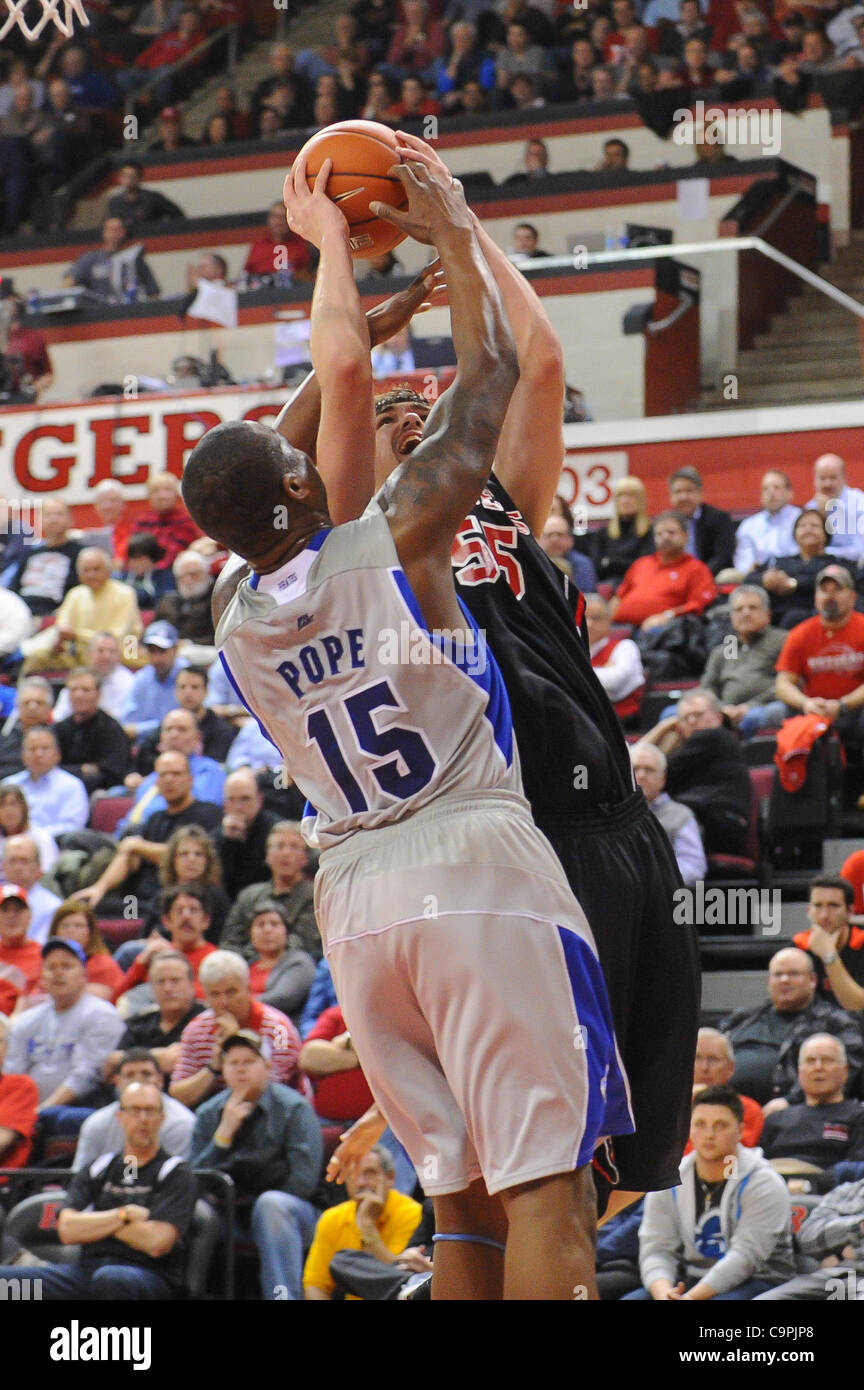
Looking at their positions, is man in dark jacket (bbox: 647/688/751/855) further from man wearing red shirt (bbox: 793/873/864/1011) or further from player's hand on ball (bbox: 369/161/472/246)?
player's hand on ball (bbox: 369/161/472/246)

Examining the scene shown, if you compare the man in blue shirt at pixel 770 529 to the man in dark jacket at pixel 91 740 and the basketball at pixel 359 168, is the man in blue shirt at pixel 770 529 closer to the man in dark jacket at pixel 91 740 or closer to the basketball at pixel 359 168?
the man in dark jacket at pixel 91 740

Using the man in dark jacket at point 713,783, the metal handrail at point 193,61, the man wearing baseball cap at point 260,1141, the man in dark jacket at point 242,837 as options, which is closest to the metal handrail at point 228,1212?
the man wearing baseball cap at point 260,1141

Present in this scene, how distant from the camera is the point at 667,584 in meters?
10.8

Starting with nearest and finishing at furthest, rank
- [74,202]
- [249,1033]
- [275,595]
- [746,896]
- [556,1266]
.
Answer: [556,1266]
[275,595]
[249,1033]
[746,896]
[74,202]

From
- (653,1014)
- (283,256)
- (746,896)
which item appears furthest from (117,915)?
(283,256)

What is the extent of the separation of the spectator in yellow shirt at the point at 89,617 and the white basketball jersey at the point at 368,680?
8340 millimetres

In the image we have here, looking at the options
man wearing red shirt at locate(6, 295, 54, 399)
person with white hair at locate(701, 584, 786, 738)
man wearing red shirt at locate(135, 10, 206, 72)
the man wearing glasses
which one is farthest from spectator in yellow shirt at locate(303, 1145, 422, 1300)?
man wearing red shirt at locate(135, 10, 206, 72)

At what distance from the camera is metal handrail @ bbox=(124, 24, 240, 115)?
19.7m

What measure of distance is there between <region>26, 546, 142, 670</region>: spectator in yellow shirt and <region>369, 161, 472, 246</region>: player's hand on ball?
8.14 meters

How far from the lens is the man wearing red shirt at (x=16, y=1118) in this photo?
27.0ft

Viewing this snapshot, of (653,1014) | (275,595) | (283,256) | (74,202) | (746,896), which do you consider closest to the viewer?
(275,595)

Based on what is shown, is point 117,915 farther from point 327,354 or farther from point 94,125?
point 94,125

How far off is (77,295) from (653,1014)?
497 inches

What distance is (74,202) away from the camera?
62.6 feet
